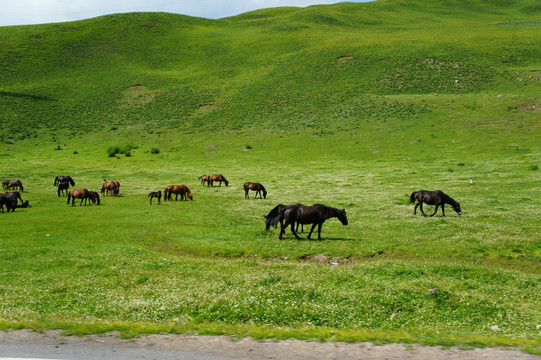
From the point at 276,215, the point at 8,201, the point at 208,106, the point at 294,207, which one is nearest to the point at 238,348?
the point at 294,207

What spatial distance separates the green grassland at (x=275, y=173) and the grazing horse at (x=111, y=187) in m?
1.22

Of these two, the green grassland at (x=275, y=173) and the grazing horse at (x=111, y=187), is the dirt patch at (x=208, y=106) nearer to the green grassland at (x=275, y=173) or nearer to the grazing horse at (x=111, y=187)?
the green grassland at (x=275, y=173)

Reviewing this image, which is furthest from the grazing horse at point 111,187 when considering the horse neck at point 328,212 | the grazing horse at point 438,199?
the grazing horse at point 438,199

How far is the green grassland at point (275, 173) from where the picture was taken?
12.5 metres

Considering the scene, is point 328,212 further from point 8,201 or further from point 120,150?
point 120,150

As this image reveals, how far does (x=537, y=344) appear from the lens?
946 centimetres

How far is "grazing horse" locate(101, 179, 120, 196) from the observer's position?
→ 39.7 metres

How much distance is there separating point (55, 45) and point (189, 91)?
2393 inches

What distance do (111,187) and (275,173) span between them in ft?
68.8

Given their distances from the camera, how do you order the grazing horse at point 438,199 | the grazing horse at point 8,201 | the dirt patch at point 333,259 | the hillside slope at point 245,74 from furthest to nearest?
the hillside slope at point 245,74 < the grazing horse at point 8,201 < the grazing horse at point 438,199 < the dirt patch at point 333,259

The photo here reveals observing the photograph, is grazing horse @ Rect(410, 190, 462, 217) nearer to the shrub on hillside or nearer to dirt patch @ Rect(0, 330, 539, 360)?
dirt patch @ Rect(0, 330, 539, 360)

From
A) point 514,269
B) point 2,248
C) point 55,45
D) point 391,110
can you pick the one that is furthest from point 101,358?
point 55,45

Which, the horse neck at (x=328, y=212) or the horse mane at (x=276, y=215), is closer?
the horse neck at (x=328, y=212)

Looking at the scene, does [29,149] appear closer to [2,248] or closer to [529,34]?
[2,248]
